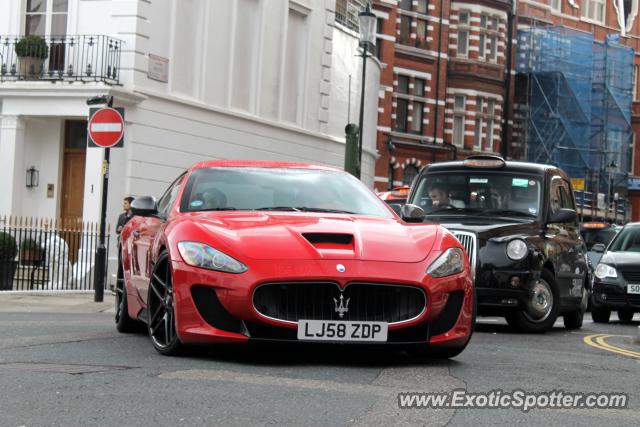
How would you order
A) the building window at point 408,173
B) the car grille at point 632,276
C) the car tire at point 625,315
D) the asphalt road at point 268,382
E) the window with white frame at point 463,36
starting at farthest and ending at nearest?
the window with white frame at point 463,36 < the building window at point 408,173 < the car tire at point 625,315 < the car grille at point 632,276 < the asphalt road at point 268,382

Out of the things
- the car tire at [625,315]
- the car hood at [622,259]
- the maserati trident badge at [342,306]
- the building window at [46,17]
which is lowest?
the car tire at [625,315]

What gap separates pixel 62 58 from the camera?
89.0 ft

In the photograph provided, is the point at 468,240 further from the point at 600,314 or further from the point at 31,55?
the point at 31,55

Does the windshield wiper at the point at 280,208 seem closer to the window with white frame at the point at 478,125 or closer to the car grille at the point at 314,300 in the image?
the car grille at the point at 314,300

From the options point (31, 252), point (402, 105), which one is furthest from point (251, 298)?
point (402, 105)

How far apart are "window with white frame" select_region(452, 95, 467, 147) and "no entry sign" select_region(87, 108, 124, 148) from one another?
43.5 m

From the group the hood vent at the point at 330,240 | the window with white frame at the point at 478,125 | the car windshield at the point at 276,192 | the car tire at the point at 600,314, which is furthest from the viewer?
the window with white frame at the point at 478,125

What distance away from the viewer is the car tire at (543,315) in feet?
46.0

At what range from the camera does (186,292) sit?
26.9ft

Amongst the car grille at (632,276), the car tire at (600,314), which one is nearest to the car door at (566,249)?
the car grille at (632,276)

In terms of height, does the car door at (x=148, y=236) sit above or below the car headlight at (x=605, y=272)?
above

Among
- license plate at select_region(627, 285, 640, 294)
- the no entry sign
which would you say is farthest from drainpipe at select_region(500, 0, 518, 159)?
the no entry sign

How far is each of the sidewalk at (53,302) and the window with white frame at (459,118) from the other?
1614 inches

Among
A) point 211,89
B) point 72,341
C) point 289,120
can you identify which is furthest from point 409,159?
point 72,341
